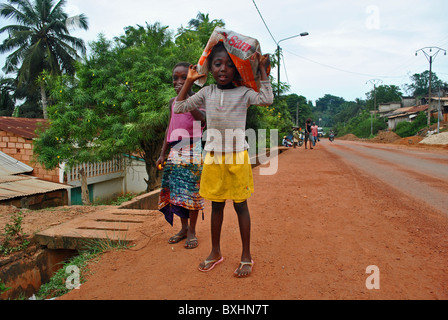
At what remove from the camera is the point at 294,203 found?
427cm

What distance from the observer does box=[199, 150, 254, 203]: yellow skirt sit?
2152 millimetres

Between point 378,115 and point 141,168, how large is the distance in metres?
48.6

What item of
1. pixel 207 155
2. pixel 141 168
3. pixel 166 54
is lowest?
pixel 141 168

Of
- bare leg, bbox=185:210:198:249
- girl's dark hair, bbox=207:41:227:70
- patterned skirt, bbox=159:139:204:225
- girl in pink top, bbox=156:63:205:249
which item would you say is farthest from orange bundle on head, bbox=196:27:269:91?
bare leg, bbox=185:210:198:249


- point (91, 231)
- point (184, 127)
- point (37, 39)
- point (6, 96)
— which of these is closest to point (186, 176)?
point (184, 127)

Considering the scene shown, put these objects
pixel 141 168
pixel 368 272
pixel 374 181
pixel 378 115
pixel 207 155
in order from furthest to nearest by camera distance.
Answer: pixel 378 115, pixel 141 168, pixel 374 181, pixel 207 155, pixel 368 272

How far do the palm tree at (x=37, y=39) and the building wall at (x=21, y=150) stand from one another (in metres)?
13.2

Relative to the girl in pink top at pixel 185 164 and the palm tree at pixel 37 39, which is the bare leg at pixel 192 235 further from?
the palm tree at pixel 37 39

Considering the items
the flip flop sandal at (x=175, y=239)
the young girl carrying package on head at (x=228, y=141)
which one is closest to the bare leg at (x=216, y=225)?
the young girl carrying package on head at (x=228, y=141)

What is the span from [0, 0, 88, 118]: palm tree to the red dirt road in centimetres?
2239
